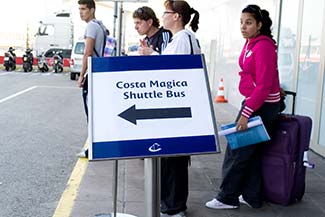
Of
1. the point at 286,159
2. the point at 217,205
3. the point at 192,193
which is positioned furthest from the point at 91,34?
the point at 286,159

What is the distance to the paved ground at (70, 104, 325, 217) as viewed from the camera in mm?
4121

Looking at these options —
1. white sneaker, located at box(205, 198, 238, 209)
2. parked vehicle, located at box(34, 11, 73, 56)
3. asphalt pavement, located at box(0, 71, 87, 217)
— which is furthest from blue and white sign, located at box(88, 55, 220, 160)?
parked vehicle, located at box(34, 11, 73, 56)

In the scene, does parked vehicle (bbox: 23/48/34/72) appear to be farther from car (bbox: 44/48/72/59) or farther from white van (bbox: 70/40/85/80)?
white van (bbox: 70/40/85/80)

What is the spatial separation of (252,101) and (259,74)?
0.73 ft

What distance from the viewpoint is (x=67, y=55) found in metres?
26.4

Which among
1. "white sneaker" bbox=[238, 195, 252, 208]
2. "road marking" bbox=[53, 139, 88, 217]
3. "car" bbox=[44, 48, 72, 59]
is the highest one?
"car" bbox=[44, 48, 72, 59]

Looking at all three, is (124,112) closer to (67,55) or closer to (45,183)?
(45,183)

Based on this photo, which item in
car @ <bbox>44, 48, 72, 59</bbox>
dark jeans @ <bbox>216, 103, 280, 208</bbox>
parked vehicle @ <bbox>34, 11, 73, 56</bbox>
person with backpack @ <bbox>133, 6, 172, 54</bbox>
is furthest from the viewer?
parked vehicle @ <bbox>34, 11, 73, 56</bbox>

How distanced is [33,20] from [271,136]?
38.1 meters

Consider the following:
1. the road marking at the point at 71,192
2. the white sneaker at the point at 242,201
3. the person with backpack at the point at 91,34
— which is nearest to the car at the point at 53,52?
the person with backpack at the point at 91,34

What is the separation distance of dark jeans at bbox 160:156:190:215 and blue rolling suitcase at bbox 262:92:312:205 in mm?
816

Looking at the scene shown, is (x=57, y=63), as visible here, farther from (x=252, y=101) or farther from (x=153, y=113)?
(x=153, y=113)

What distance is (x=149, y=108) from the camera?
2791 millimetres

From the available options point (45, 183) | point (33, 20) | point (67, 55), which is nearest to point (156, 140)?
point (45, 183)
